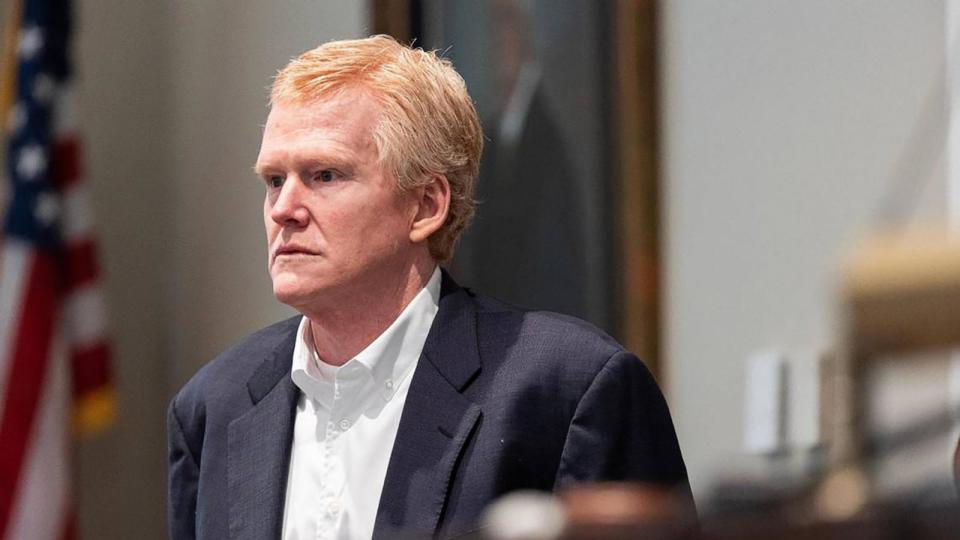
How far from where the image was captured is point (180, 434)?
2.59 metres

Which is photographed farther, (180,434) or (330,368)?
(180,434)

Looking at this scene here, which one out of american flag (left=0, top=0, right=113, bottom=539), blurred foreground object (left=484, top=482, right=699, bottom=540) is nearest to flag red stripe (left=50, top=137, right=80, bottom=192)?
american flag (left=0, top=0, right=113, bottom=539)

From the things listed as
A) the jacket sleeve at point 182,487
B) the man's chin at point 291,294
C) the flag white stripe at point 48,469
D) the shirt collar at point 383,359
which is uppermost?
the man's chin at point 291,294

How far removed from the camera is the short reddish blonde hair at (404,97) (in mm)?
2334

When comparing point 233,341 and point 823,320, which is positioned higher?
point 823,320

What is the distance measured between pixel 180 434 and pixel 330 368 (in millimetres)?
380

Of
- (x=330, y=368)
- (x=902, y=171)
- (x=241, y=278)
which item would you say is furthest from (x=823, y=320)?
(x=241, y=278)

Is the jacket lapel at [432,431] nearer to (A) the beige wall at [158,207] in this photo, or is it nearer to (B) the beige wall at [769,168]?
(B) the beige wall at [769,168]

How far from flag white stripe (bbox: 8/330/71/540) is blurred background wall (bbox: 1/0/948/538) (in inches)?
17.1

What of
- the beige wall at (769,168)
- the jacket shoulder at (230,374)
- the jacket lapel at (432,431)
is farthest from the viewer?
the beige wall at (769,168)

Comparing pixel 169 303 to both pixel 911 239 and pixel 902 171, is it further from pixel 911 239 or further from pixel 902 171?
pixel 911 239

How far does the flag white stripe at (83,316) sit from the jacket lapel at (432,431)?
2.53 metres

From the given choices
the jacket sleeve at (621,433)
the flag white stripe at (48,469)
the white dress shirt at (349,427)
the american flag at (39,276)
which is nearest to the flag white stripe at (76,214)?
the american flag at (39,276)

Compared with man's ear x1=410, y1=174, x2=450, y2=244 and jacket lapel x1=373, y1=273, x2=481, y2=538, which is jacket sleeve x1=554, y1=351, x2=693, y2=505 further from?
man's ear x1=410, y1=174, x2=450, y2=244
